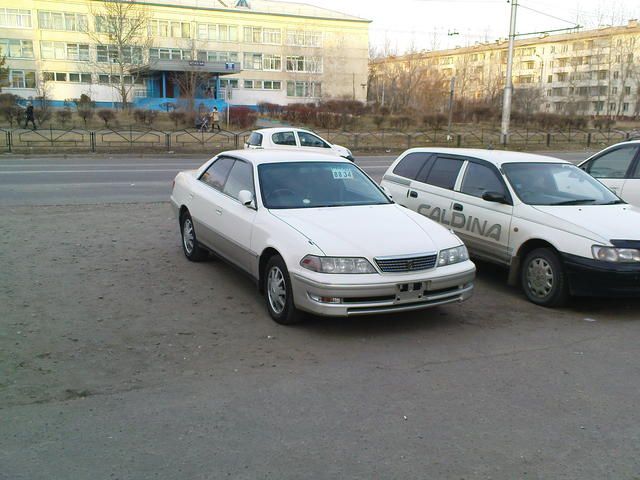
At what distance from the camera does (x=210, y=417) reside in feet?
12.8

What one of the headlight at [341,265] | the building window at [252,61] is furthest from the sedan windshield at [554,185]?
the building window at [252,61]

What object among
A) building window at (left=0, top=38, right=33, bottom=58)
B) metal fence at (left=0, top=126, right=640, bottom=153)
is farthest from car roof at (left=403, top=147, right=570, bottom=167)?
building window at (left=0, top=38, right=33, bottom=58)

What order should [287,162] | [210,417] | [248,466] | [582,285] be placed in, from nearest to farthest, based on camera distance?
[248,466] → [210,417] → [582,285] → [287,162]

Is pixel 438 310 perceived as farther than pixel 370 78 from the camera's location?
No

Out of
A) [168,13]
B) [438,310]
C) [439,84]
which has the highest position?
[168,13]

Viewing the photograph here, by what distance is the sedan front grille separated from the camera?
210 inches

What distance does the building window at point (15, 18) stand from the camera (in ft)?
226

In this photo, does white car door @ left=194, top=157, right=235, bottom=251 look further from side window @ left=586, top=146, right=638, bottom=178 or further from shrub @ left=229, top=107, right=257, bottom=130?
shrub @ left=229, top=107, right=257, bottom=130

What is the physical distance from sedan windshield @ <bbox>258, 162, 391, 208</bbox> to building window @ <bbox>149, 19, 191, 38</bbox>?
Result: 7444 cm

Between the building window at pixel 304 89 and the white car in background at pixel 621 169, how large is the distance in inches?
3040

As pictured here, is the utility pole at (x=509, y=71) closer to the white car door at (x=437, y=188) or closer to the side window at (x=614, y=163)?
the side window at (x=614, y=163)

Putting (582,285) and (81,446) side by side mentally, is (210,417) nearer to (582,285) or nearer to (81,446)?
(81,446)

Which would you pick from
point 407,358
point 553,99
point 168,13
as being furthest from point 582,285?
→ point 553,99

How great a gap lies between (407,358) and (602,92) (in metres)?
97.8
